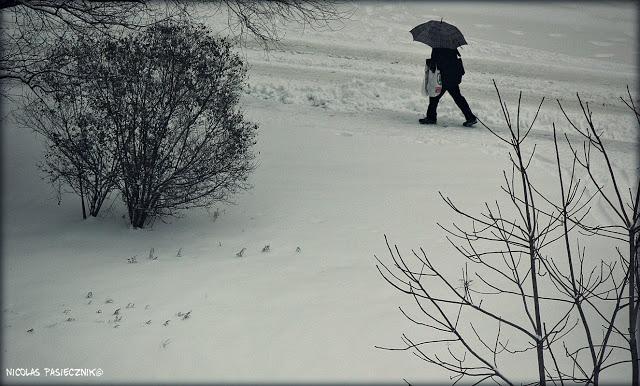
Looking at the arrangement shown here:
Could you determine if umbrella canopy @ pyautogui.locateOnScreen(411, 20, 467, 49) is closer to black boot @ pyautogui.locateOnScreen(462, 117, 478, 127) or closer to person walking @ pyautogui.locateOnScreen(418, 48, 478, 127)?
person walking @ pyautogui.locateOnScreen(418, 48, 478, 127)

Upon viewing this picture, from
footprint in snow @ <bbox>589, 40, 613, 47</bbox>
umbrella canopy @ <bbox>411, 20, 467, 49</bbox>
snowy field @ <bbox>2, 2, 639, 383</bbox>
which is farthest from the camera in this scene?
footprint in snow @ <bbox>589, 40, 613, 47</bbox>

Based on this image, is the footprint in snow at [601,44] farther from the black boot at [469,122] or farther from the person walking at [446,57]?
the black boot at [469,122]

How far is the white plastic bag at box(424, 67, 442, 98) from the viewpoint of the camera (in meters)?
10.5

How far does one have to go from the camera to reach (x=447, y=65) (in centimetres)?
1044

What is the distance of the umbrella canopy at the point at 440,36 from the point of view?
10.4 m

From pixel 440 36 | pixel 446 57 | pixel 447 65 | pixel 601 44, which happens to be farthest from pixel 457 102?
pixel 601 44

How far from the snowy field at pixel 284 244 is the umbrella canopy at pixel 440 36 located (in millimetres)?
1292

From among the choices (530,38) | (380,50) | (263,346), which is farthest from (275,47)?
(263,346)

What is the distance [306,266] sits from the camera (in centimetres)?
577

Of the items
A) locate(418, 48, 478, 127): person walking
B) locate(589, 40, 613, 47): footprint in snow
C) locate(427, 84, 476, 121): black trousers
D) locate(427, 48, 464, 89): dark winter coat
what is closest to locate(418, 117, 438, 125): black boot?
locate(427, 84, 476, 121): black trousers

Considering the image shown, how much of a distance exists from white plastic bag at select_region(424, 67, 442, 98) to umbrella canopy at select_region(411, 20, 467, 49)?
0.42 m

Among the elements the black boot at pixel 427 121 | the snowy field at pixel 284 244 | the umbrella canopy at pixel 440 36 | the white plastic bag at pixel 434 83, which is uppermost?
the umbrella canopy at pixel 440 36

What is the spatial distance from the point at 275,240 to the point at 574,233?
3116 mm

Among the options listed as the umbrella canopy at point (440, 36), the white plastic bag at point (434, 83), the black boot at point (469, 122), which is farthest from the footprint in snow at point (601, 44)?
the white plastic bag at point (434, 83)
